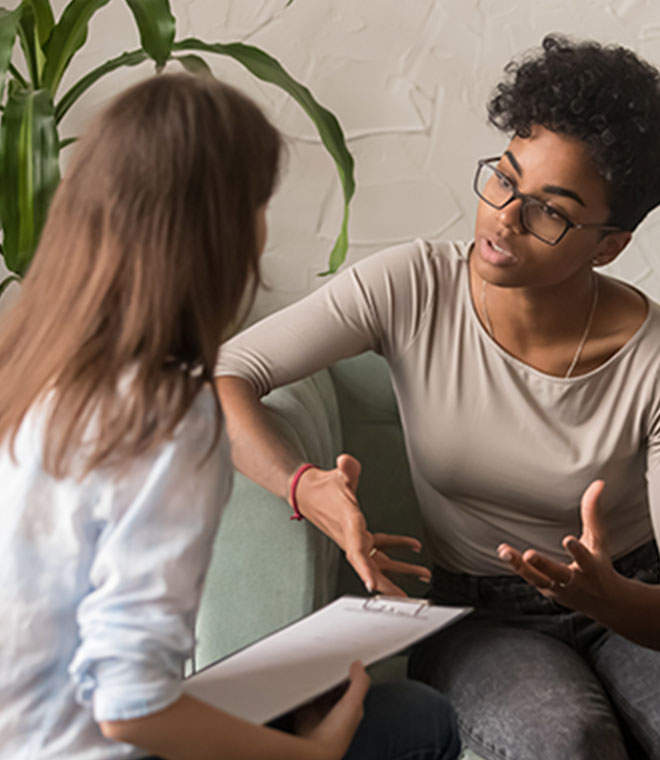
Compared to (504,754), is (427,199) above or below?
above

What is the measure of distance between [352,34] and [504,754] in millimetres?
1298

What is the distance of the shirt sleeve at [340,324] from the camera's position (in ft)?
4.17

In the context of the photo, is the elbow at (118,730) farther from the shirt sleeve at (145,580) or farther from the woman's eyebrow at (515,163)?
the woman's eyebrow at (515,163)

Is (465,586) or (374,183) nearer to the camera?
(465,586)

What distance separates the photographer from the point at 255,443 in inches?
46.0

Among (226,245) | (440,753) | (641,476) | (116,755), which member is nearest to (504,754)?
(440,753)

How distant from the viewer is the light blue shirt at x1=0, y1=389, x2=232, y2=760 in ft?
2.01

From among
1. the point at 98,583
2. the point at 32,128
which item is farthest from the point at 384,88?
the point at 98,583

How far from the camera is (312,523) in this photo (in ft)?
3.81

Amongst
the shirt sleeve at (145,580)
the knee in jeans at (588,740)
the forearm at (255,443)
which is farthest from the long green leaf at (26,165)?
the knee in jeans at (588,740)

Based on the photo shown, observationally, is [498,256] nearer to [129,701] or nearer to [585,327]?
[585,327]

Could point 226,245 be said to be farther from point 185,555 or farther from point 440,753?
point 440,753

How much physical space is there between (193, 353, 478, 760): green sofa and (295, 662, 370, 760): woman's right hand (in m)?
0.34

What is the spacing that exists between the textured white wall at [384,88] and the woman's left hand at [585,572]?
93 centimetres
